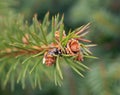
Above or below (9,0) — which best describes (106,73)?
below

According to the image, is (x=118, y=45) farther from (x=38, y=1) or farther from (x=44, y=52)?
(x=44, y=52)

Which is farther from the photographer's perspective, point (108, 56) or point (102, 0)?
point (102, 0)

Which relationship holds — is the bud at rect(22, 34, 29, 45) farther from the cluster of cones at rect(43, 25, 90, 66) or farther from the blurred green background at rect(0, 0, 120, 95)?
the blurred green background at rect(0, 0, 120, 95)

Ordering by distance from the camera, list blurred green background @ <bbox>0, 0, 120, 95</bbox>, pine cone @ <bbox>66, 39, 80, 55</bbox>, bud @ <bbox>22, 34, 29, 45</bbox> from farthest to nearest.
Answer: blurred green background @ <bbox>0, 0, 120, 95</bbox>, bud @ <bbox>22, 34, 29, 45</bbox>, pine cone @ <bbox>66, 39, 80, 55</bbox>

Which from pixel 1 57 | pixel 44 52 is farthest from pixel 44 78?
pixel 44 52

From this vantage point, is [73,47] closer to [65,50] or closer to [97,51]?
[65,50]

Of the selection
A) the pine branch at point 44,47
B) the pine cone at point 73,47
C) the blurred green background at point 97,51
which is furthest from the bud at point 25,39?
the blurred green background at point 97,51

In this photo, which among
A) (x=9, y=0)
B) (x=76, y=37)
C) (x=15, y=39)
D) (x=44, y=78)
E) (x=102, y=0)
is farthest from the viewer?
(x=102, y=0)

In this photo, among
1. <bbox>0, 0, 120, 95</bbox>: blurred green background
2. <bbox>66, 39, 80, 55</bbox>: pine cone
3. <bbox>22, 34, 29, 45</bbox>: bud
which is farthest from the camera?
<bbox>0, 0, 120, 95</bbox>: blurred green background

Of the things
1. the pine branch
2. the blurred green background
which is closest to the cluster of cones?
the pine branch
